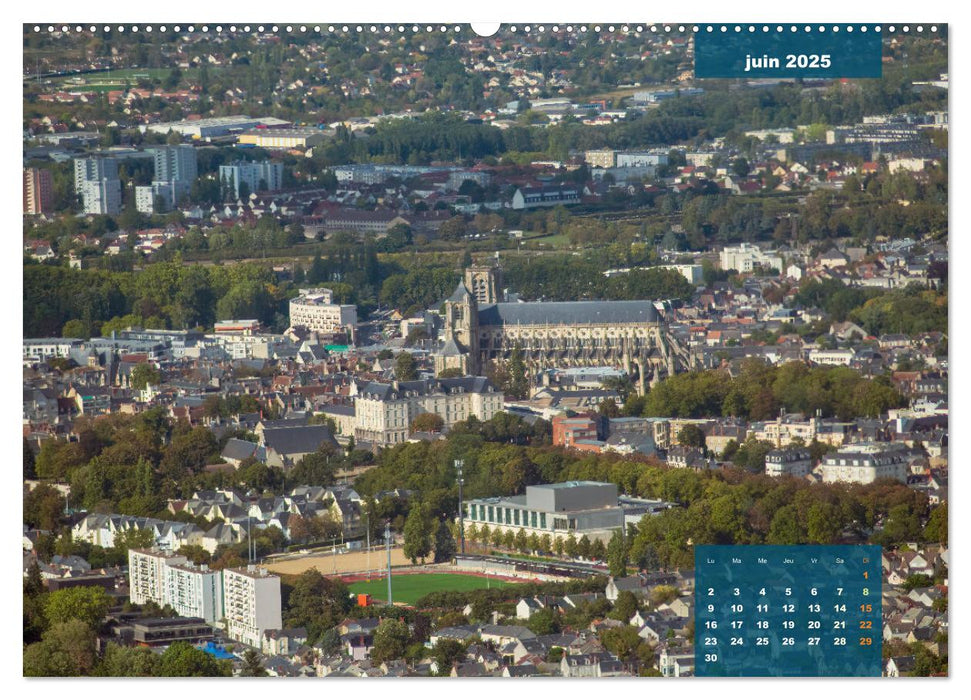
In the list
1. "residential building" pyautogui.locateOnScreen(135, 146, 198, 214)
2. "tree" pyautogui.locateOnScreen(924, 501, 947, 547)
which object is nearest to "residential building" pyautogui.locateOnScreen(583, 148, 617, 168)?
"residential building" pyautogui.locateOnScreen(135, 146, 198, 214)

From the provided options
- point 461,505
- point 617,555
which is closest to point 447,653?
point 617,555

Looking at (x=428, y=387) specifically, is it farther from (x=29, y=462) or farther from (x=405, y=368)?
(x=29, y=462)

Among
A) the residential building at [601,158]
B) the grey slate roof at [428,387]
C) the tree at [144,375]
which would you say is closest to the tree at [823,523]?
the tree at [144,375]

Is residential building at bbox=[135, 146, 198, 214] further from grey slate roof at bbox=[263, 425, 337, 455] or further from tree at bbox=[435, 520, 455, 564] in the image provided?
tree at bbox=[435, 520, 455, 564]

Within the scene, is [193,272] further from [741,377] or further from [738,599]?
[738,599]

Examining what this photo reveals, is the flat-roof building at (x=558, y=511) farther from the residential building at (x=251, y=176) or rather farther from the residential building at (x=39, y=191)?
the residential building at (x=251, y=176)

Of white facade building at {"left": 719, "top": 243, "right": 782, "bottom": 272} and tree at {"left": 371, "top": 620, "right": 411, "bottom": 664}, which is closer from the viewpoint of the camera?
tree at {"left": 371, "top": 620, "right": 411, "bottom": 664}
